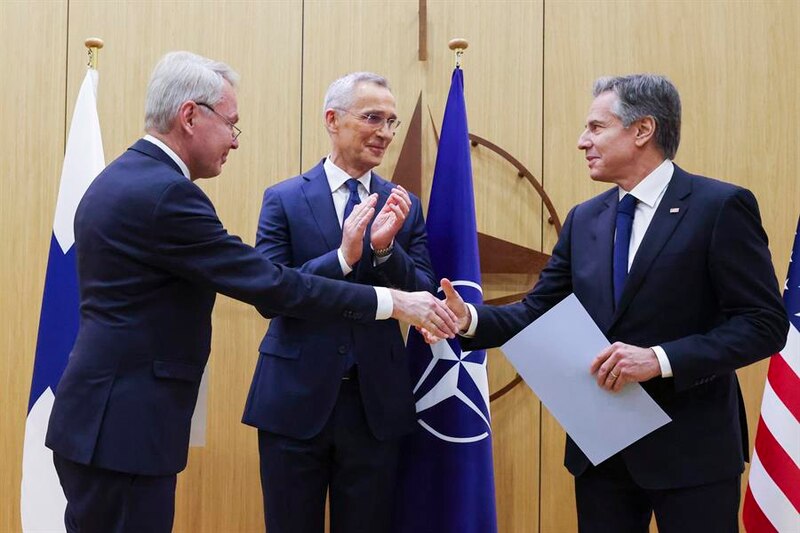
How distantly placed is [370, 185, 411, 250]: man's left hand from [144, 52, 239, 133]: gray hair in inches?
24.6

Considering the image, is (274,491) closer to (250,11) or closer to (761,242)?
(761,242)

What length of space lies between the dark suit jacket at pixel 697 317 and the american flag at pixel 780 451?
2.54 feet

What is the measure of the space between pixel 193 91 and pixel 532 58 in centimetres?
183

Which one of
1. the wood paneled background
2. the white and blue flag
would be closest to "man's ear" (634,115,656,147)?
the wood paneled background

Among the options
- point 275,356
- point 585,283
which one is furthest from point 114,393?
point 585,283

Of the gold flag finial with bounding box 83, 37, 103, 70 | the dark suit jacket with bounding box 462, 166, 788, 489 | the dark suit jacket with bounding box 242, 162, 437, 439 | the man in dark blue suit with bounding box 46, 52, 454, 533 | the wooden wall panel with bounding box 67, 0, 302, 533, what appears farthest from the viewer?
the wooden wall panel with bounding box 67, 0, 302, 533

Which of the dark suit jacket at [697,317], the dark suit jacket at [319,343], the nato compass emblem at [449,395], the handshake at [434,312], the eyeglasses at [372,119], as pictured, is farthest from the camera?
the nato compass emblem at [449,395]

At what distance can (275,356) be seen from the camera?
2395 mm

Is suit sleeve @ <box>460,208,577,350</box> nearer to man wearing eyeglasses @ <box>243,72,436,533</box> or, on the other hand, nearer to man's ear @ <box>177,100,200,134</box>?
man wearing eyeglasses @ <box>243,72,436,533</box>

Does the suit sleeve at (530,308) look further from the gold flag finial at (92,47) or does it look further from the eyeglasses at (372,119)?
the gold flag finial at (92,47)

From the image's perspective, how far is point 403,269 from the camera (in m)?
2.42

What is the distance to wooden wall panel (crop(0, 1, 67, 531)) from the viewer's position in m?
3.32

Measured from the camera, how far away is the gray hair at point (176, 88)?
1949mm

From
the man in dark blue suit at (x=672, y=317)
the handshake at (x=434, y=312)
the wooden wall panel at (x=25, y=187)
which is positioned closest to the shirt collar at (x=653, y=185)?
the man in dark blue suit at (x=672, y=317)
